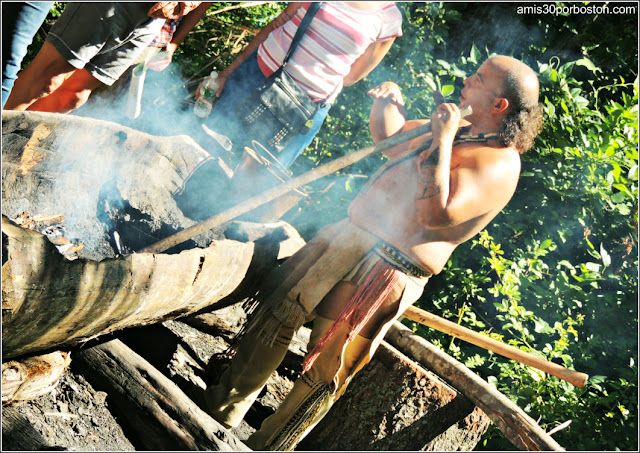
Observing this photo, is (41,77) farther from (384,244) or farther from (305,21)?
(384,244)

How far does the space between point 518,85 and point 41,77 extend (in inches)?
92.2

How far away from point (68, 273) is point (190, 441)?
3.34 feet

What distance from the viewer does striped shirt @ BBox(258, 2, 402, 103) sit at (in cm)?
293

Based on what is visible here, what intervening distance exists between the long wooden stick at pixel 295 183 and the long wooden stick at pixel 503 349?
5.00 feet

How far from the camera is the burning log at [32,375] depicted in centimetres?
201

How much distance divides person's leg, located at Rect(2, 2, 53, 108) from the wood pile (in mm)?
298

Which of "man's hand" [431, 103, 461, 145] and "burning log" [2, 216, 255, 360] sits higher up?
"man's hand" [431, 103, 461, 145]

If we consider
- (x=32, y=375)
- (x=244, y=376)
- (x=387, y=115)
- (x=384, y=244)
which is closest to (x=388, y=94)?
(x=387, y=115)

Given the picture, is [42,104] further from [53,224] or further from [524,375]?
[524,375]

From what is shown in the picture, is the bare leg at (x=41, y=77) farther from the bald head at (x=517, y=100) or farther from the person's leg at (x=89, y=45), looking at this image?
the bald head at (x=517, y=100)

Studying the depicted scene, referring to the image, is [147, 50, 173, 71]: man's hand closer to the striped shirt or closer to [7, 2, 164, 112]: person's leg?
[7, 2, 164, 112]: person's leg

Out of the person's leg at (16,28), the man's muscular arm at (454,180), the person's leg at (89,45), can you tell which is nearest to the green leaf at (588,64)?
the man's muscular arm at (454,180)

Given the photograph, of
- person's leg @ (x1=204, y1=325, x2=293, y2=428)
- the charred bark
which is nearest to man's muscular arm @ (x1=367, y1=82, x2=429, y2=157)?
person's leg @ (x1=204, y1=325, x2=293, y2=428)

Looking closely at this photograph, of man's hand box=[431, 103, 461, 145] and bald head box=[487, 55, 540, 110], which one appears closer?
man's hand box=[431, 103, 461, 145]
